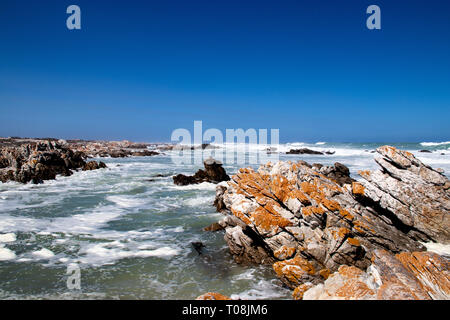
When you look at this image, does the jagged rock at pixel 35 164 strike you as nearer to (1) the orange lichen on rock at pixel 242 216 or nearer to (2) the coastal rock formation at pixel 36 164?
(2) the coastal rock formation at pixel 36 164

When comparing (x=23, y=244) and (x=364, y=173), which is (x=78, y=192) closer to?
(x=23, y=244)

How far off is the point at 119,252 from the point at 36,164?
23989 mm

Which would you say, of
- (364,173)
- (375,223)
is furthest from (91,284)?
(364,173)

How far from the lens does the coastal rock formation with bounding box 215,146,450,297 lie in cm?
808

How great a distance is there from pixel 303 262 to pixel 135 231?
798 cm

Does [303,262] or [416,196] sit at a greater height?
[416,196]

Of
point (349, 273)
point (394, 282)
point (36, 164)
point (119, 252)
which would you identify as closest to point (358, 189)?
point (349, 273)

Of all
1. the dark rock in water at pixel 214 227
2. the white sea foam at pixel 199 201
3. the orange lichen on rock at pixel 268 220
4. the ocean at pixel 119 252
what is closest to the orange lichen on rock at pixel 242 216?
the orange lichen on rock at pixel 268 220

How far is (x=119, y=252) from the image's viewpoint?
9.88m

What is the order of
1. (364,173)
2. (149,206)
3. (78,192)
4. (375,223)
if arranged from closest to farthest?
(375,223) < (364,173) < (149,206) < (78,192)
